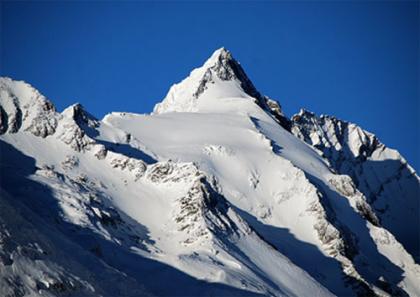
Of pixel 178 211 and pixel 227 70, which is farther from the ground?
pixel 227 70

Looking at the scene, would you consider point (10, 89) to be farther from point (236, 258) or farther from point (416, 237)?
point (416, 237)

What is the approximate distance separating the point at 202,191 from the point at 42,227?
90.2 feet

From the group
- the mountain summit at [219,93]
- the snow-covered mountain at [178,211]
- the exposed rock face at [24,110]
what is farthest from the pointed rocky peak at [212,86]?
the exposed rock face at [24,110]

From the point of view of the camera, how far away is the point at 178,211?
7200cm

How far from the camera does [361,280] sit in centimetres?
8575

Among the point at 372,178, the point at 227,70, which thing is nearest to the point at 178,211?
the point at 227,70

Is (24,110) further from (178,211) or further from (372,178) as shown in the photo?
(372,178)

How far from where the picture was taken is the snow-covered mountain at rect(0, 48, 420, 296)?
4634 cm

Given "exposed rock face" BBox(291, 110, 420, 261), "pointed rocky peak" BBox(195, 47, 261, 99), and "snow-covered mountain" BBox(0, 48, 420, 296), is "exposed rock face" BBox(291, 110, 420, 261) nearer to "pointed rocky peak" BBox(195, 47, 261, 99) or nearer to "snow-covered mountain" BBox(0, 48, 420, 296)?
"pointed rocky peak" BBox(195, 47, 261, 99)

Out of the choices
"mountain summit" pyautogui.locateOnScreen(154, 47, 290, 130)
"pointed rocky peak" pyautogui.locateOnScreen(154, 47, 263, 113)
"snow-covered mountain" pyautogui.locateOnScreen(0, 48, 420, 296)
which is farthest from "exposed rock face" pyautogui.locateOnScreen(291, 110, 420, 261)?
"snow-covered mountain" pyautogui.locateOnScreen(0, 48, 420, 296)

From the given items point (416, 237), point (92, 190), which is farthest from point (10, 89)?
point (416, 237)

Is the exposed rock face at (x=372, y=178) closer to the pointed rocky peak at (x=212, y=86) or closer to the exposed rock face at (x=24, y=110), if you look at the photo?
the pointed rocky peak at (x=212, y=86)

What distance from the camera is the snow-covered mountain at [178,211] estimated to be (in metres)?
46.3

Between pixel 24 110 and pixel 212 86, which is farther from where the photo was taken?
pixel 212 86
